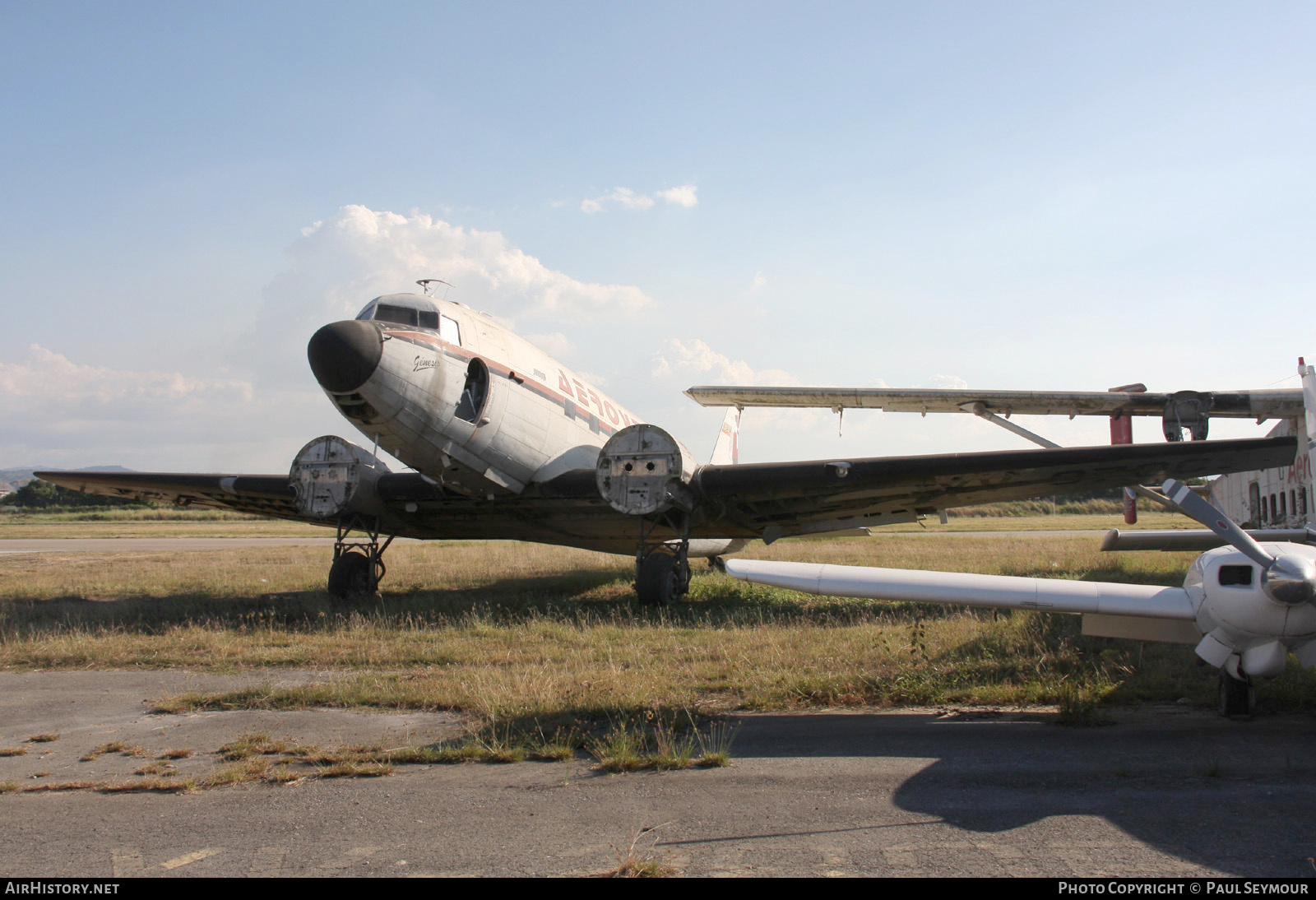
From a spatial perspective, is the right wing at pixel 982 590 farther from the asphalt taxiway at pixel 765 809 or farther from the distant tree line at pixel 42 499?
the distant tree line at pixel 42 499

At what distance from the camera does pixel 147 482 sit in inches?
611

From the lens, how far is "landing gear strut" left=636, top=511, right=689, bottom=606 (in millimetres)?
12883

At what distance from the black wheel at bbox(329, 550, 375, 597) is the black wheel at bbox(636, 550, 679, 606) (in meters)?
5.27

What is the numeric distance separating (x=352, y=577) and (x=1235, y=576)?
13136 mm

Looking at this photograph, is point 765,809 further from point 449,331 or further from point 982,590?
point 449,331

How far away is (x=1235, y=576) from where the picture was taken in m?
5.92

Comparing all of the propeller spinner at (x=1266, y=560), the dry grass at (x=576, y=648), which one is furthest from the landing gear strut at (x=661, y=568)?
the propeller spinner at (x=1266, y=560)

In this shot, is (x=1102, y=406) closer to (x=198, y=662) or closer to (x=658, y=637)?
(x=658, y=637)

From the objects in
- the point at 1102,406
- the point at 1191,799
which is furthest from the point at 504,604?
the point at 1102,406

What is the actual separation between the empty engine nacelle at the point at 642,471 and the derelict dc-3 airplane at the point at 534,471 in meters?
0.03

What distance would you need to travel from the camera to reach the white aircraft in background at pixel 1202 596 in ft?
18.7

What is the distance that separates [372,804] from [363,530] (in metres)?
10.7

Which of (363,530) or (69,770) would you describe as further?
(363,530)

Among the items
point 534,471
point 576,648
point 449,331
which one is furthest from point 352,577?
point 576,648
